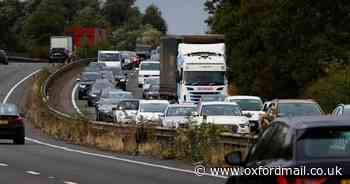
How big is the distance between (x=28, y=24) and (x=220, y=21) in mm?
98298

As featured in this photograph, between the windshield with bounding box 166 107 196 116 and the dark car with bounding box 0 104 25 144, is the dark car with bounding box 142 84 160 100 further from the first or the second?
the dark car with bounding box 0 104 25 144

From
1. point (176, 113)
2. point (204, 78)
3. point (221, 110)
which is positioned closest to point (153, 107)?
point (176, 113)

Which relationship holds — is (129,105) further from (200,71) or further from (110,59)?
(110,59)

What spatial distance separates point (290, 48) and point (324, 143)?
184 ft

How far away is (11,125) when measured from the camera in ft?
122

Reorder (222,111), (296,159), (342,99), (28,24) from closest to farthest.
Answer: (296,159) < (222,111) < (342,99) < (28,24)

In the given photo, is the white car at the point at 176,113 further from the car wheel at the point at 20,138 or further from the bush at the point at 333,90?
the bush at the point at 333,90

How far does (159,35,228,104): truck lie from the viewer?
52562 millimetres

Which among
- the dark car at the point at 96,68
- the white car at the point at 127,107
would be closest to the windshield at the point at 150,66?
the dark car at the point at 96,68

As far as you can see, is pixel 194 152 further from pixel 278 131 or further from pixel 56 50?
pixel 56 50

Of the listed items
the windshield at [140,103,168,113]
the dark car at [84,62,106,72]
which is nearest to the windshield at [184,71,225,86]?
the windshield at [140,103,168,113]

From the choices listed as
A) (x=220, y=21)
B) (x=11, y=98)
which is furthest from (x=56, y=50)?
(x=11, y=98)

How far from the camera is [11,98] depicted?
227ft

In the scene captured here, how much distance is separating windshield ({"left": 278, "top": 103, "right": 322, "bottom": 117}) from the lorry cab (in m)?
17.4
